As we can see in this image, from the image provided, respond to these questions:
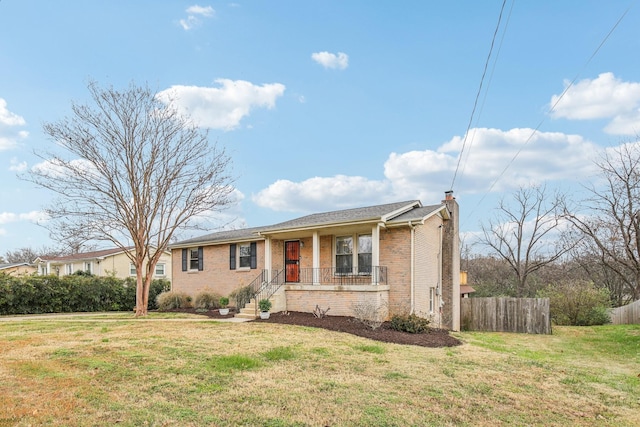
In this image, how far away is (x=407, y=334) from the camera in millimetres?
12414

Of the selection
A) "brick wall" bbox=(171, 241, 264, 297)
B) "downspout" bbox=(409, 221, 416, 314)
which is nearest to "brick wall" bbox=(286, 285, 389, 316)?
"downspout" bbox=(409, 221, 416, 314)

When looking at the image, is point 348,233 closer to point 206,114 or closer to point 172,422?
point 206,114

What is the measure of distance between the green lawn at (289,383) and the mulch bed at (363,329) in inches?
33.9

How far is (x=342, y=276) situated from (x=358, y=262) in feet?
2.81

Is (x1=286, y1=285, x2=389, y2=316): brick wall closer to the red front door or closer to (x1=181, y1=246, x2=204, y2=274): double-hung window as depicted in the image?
the red front door

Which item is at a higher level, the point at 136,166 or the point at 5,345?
the point at 136,166

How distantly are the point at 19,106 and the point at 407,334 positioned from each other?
1242 cm

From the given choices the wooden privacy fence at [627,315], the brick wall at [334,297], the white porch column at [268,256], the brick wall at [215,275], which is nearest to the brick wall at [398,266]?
the brick wall at [334,297]

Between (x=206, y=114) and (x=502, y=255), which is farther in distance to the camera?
(x=502, y=255)

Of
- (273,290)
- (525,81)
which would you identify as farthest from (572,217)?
(273,290)

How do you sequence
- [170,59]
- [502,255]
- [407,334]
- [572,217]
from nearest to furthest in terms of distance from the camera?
[407,334] < [170,59] < [572,217] < [502,255]

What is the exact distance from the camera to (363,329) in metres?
12.4

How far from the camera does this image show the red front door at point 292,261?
18.0 meters

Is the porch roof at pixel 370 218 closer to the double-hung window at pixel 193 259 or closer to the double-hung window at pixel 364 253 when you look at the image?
the double-hung window at pixel 364 253
